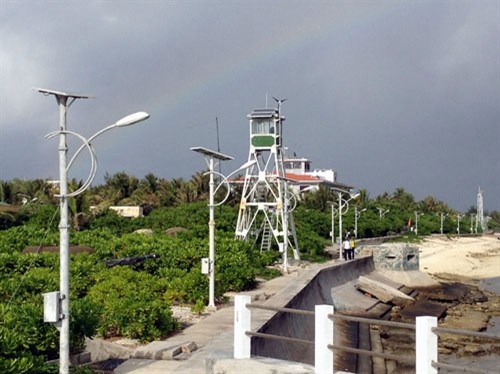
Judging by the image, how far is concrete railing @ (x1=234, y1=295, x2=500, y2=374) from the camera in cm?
843

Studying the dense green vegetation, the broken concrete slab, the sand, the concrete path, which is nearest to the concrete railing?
the concrete path

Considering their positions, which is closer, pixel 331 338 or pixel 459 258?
pixel 331 338

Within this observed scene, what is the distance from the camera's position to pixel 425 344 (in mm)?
8438

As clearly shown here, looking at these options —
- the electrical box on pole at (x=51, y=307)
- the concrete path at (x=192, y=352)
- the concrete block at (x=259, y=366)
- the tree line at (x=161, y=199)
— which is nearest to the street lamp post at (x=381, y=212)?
the tree line at (x=161, y=199)

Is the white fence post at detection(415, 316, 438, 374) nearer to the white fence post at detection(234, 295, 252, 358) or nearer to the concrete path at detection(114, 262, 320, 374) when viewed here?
the white fence post at detection(234, 295, 252, 358)

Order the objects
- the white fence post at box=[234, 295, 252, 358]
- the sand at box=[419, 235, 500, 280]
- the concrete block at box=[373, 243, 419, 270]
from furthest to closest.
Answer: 1. the sand at box=[419, 235, 500, 280]
2. the concrete block at box=[373, 243, 419, 270]
3. the white fence post at box=[234, 295, 252, 358]

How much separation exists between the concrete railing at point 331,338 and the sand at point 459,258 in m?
48.4

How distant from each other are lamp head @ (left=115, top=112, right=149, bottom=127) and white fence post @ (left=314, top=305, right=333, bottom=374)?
128 inches

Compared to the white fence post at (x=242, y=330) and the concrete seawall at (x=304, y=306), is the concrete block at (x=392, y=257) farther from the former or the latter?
the white fence post at (x=242, y=330)

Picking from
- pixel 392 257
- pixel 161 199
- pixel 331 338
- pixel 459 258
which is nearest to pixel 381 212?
pixel 459 258

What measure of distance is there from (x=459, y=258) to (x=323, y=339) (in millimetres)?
63006

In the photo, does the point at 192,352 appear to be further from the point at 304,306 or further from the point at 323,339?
the point at 304,306

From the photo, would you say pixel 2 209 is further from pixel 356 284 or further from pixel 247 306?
pixel 247 306

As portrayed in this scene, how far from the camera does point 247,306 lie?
1099 centimetres
